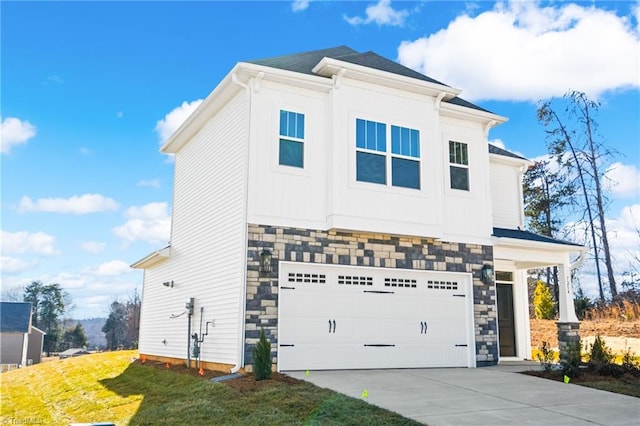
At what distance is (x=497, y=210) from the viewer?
50.5 ft

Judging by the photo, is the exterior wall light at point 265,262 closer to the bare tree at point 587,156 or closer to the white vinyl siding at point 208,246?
the white vinyl siding at point 208,246

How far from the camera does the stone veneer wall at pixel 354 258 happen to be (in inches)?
415

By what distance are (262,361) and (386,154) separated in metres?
5.32

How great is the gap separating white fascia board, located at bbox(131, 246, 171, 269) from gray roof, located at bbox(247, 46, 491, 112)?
6.30 m

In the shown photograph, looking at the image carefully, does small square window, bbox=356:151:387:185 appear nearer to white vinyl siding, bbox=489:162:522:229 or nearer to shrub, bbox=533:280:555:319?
white vinyl siding, bbox=489:162:522:229

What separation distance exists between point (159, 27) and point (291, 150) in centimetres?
745

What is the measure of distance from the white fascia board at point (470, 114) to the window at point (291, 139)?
12.2ft

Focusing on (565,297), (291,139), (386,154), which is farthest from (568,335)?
(291,139)

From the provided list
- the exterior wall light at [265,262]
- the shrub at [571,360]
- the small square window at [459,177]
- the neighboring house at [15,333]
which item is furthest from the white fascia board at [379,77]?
the neighboring house at [15,333]

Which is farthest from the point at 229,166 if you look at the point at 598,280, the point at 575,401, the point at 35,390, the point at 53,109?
the point at 598,280

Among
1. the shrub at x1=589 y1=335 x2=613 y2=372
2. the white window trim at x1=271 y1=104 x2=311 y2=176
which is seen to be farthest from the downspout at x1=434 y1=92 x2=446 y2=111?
the shrub at x1=589 y1=335 x2=613 y2=372

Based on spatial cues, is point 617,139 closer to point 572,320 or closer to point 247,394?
point 572,320

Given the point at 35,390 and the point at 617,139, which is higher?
the point at 617,139

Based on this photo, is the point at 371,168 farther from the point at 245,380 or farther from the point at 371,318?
the point at 245,380
